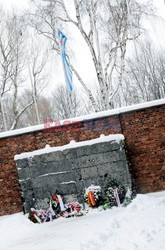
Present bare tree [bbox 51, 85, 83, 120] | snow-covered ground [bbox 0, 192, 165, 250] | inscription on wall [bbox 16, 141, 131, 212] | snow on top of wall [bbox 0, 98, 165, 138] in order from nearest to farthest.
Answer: snow-covered ground [bbox 0, 192, 165, 250] → inscription on wall [bbox 16, 141, 131, 212] → snow on top of wall [bbox 0, 98, 165, 138] → bare tree [bbox 51, 85, 83, 120]

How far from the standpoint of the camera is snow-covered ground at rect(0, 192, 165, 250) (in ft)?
13.2

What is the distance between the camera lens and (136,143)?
7.01 meters

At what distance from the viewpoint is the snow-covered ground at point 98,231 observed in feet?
13.2

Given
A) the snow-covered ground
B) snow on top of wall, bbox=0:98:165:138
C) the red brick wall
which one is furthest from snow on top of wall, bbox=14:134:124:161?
the snow-covered ground

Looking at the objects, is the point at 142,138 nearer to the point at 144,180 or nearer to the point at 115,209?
the point at 144,180

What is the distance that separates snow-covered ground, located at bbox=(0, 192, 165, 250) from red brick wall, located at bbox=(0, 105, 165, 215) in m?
0.47

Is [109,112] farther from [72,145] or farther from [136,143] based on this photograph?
[72,145]

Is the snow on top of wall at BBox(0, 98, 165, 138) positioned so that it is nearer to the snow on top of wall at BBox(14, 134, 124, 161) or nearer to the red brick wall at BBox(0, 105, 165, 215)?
the red brick wall at BBox(0, 105, 165, 215)

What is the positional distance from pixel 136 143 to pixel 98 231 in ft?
9.49

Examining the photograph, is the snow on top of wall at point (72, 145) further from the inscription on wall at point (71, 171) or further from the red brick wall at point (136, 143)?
the red brick wall at point (136, 143)

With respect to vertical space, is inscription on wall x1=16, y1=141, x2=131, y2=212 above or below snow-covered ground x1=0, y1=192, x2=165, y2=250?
above

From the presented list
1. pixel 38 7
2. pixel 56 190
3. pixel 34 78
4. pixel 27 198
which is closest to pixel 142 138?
pixel 56 190

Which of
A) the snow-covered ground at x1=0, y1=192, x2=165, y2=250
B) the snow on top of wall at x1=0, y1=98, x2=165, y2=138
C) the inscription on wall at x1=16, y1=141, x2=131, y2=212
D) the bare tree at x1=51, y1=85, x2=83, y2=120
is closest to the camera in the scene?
the snow-covered ground at x1=0, y1=192, x2=165, y2=250

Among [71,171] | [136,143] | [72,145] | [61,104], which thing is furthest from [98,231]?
[61,104]
